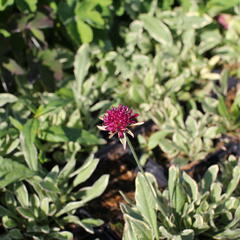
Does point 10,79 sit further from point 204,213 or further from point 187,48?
point 204,213

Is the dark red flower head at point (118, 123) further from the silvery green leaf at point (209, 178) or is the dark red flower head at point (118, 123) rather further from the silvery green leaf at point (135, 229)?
the silvery green leaf at point (209, 178)

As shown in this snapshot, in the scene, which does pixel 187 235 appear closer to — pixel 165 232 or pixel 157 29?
pixel 165 232

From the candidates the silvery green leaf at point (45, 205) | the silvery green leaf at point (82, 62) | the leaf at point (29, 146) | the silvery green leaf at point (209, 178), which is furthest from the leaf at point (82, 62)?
the silvery green leaf at point (209, 178)

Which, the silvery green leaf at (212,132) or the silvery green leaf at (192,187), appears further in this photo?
the silvery green leaf at (212,132)

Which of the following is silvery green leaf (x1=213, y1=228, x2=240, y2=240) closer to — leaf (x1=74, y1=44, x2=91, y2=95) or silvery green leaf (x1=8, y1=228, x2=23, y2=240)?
silvery green leaf (x1=8, y1=228, x2=23, y2=240)

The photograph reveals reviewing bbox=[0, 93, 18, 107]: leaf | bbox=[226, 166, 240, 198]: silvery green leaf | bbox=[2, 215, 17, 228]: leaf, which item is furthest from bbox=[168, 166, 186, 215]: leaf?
bbox=[0, 93, 18, 107]: leaf
